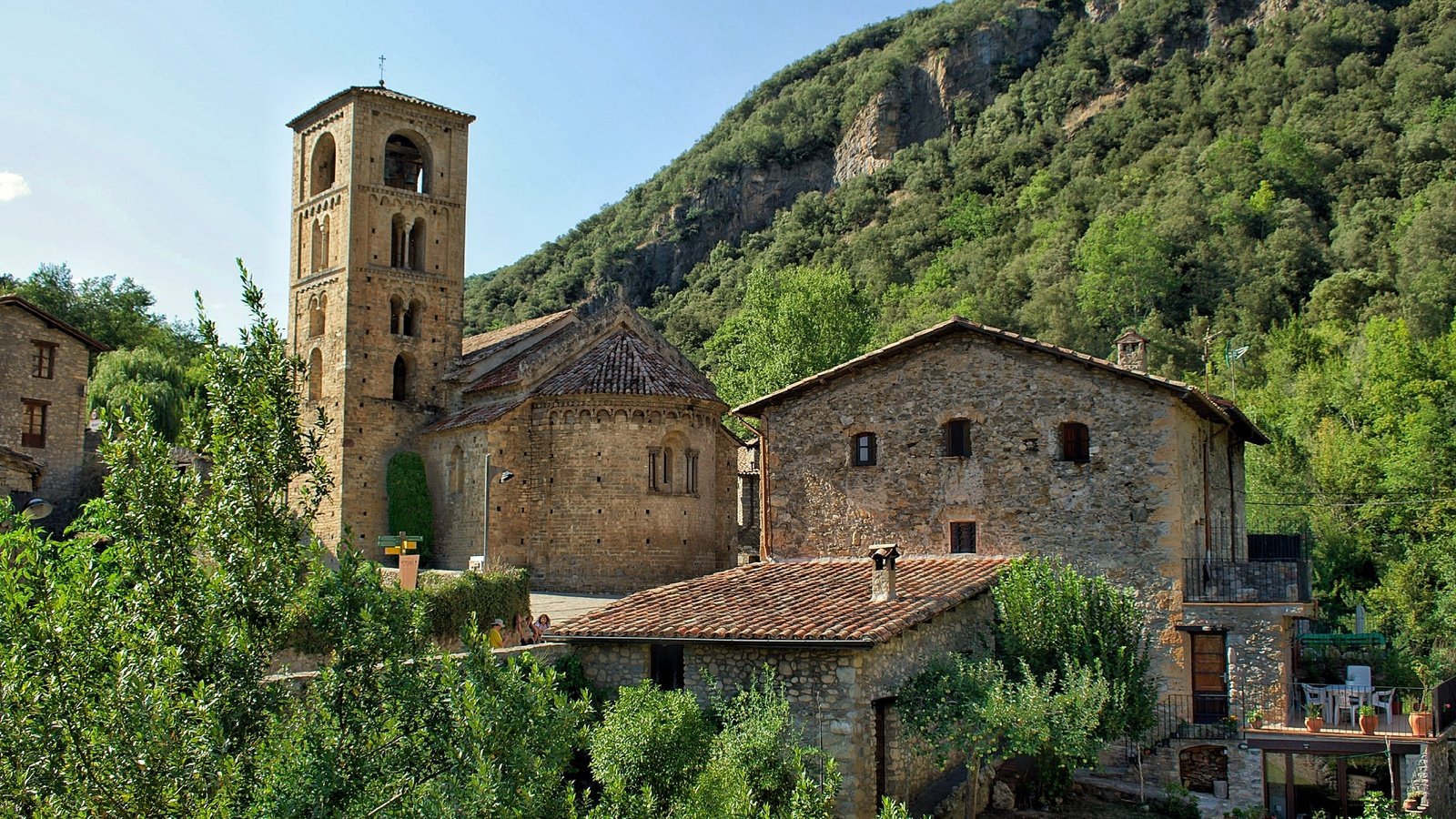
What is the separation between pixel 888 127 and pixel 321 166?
300 ft

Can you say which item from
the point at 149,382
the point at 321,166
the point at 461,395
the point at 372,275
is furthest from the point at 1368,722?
the point at 149,382

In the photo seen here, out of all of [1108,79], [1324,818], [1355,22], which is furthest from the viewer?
[1108,79]

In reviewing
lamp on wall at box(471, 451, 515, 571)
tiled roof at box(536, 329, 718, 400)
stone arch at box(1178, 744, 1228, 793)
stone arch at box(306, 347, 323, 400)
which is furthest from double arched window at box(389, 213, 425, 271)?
stone arch at box(1178, 744, 1228, 793)

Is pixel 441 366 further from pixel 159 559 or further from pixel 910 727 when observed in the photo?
pixel 159 559

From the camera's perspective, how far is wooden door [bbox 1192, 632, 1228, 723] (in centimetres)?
2045

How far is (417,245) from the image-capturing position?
128ft

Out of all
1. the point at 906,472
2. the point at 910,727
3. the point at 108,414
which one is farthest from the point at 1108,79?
the point at 108,414

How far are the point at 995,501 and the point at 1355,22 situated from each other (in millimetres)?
83837

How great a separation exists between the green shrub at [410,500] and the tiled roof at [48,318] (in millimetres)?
10316

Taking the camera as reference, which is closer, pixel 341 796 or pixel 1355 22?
pixel 341 796

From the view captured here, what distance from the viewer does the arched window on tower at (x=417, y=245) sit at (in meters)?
38.7

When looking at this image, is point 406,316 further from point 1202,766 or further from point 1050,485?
point 1202,766

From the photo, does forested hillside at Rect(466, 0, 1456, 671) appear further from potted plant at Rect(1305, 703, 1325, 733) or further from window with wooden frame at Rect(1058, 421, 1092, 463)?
window with wooden frame at Rect(1058, 421, 1092, 463)

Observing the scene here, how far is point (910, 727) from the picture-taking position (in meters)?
16.9
